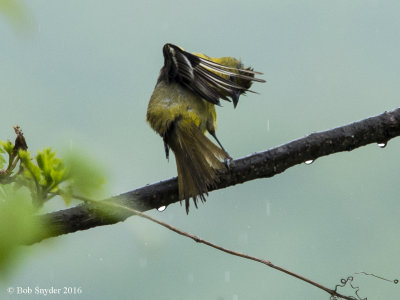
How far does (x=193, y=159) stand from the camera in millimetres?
2180

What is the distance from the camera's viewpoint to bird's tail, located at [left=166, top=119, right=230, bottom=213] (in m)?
1.71

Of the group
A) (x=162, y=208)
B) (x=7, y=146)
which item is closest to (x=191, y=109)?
(x=162, y=208)

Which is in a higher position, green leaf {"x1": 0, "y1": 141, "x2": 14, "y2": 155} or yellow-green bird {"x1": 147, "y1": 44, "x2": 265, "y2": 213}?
yellow-green bird {"x1": 147, "y1": 44, "x2": 265, "y2": 213}

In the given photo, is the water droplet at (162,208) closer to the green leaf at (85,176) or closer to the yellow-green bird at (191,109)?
the yellow-green bird at (191,109)

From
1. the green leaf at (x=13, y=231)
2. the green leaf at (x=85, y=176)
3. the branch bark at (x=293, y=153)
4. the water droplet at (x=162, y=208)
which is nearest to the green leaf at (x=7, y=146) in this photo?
the green leaf at (x=85, y=176)

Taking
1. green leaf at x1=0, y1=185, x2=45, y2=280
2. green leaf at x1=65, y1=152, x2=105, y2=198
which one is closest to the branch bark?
green leaf at x1=65, y1=152, x2=105, y2=198

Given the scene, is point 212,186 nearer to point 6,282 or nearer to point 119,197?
point 119,197

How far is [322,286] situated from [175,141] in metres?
1.74

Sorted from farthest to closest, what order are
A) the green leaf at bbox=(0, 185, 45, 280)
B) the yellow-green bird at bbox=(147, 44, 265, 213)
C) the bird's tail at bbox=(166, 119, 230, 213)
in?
1. the yellow-green bird at bbox=(147, 44, 265, 213)
2. the bird's tail at bbox=(166, 119, 230, 213)
3. the green leaf at bbox=(0, 185, 45, 280)

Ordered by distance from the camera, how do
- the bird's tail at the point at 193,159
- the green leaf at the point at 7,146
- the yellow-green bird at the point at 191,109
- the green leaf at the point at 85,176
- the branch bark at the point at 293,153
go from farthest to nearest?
the yellow-green bird at the point at 191,109 → the bird's tail at the point at 193,159 → the branch bark at the point at 293,153 → the green leaf at the point at 7,146 → the green leaf at the point at 85,176

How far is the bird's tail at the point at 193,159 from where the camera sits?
1.71 metres

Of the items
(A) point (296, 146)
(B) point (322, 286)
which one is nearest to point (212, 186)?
(A) point (296, 146)

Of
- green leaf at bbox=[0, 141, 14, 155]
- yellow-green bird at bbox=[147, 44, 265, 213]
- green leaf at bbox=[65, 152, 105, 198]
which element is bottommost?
green leaf at bbox=[65, 152, 105, 198]

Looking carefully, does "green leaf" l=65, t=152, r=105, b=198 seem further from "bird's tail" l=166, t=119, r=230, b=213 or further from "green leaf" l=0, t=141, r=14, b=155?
"bird's tail" l=166, t=119, r=230, b=213
